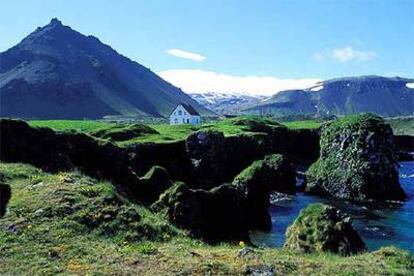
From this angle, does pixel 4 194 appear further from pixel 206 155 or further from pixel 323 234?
pixel 206 155

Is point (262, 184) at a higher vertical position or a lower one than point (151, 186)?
lower

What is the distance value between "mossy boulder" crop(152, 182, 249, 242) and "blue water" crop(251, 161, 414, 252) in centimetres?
969

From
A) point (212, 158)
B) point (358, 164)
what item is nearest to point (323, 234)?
point (212, 158)

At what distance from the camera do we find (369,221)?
193 ft

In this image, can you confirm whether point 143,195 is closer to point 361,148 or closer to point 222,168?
point 222,168

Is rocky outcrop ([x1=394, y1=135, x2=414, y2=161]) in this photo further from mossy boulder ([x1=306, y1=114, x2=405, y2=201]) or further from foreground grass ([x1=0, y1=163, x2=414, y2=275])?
foreground grass ([x1=0, y1=163, x2=414, y2=275])

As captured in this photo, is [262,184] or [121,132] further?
[121,132]

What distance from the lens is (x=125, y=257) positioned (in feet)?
73.5

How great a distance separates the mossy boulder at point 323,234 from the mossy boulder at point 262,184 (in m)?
20.6

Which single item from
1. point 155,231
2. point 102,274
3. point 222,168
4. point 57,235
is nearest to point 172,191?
point 155,231

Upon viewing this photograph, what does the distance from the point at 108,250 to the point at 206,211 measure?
40.1 ft

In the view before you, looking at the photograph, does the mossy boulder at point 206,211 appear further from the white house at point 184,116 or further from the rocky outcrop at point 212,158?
the white house at point 184,116

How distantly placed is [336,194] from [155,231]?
5576 cm

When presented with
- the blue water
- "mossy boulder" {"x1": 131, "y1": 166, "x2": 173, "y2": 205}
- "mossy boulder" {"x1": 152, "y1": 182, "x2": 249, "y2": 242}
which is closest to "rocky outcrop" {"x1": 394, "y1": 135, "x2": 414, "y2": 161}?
the blue water
